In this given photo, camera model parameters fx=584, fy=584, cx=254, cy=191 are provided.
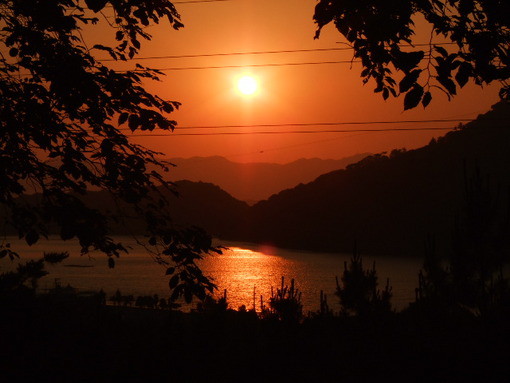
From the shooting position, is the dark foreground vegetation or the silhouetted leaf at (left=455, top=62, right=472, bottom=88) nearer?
the silhouetted leaf at (left=455, top=62, right=472, bottom=88)

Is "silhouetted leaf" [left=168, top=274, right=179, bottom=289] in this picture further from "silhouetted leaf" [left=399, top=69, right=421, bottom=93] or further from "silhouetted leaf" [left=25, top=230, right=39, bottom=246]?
"silhouetted leaf" [left=399, top=69, right=421, bottom=93]

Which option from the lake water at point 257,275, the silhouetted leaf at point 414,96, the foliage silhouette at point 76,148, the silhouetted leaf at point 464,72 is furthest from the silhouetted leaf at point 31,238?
the lake water at point 257,275

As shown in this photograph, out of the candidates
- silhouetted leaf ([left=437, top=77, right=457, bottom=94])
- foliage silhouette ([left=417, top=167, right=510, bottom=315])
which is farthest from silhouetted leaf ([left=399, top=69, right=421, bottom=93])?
foliage silhouette ([left=417, top=167, right=510, bottom=315])

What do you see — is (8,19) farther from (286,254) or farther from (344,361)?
(286,254)

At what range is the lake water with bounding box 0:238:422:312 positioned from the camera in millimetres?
85544

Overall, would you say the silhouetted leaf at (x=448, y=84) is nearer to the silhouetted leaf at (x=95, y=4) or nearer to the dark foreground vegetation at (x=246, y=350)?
the silhouetted leaf at (x=95, y=4)

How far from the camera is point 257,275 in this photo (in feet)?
369

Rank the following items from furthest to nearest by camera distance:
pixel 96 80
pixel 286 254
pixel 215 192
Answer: pixel 215 192 → pixel 286 254 → pixel 96 80

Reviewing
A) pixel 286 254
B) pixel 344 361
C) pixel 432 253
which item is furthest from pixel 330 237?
pixel 344 361

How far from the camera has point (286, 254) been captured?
156 m

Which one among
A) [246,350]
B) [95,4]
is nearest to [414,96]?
[95,4]

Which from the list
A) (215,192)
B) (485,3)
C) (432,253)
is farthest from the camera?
(215,192)

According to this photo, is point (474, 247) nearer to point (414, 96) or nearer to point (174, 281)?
point (174, 281)

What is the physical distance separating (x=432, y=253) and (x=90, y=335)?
13621 mm
